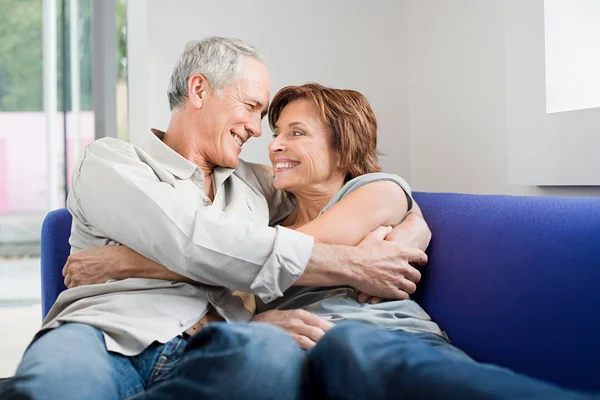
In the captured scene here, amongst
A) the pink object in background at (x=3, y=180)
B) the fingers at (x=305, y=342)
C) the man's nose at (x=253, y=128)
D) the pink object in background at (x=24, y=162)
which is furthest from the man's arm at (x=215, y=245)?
the pink object in background at (x=3, y=180)

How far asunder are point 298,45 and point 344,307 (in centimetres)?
156

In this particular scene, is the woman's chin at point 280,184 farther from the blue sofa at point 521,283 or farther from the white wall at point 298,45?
the white wall at point 298,45

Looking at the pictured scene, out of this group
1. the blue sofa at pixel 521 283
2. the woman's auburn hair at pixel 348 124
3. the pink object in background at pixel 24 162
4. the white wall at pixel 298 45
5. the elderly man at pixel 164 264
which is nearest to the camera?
the blue sofa at pixel 521 283

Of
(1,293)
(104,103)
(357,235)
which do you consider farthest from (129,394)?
(1,293)

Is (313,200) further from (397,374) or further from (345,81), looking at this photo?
(345,81)

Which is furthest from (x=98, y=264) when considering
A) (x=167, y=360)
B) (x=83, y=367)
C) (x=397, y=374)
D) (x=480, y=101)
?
(x=480, y=101)

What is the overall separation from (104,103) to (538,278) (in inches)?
82.1

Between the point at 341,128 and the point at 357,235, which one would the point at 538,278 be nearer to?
the point at 357,235

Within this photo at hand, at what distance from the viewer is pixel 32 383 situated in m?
1.25

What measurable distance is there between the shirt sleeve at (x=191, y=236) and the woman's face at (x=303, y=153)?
0.37m

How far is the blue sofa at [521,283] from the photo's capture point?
1344 millimetres

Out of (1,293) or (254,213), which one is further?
(1,293)

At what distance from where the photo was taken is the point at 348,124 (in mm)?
1976

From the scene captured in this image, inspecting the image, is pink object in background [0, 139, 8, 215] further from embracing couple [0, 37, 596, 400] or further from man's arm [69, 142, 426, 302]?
man's arm [69, 142, 426, 302]
